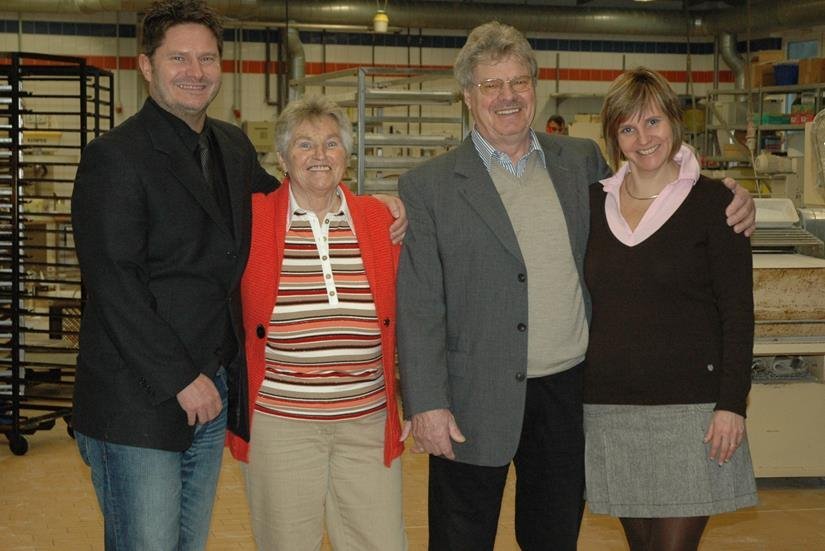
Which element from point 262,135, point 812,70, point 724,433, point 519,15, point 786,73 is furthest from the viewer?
point 519,15

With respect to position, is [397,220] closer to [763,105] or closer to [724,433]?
[724,433]

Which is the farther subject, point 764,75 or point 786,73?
point 764,75

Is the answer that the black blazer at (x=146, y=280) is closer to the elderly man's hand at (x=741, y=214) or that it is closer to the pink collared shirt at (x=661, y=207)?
the pink collared shirt at (x=661, y=207)

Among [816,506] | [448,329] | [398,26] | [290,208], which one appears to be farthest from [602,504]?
[398,26]

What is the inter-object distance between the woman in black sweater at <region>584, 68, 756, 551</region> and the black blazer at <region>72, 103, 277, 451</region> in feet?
2.99

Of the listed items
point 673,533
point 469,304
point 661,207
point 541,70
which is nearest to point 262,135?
point 541,70

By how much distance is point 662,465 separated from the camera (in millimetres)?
2561

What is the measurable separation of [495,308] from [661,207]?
1.51 ft

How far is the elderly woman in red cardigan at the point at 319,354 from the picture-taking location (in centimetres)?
251

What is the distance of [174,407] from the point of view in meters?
2.33

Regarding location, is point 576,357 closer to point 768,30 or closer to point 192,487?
point 192,487

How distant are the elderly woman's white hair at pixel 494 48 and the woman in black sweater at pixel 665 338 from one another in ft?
0.78

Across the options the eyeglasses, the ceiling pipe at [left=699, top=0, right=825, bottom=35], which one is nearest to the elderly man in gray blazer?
the eyeglasses

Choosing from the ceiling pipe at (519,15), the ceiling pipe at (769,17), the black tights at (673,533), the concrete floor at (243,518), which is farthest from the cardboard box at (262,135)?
the black tights at (673,533)
